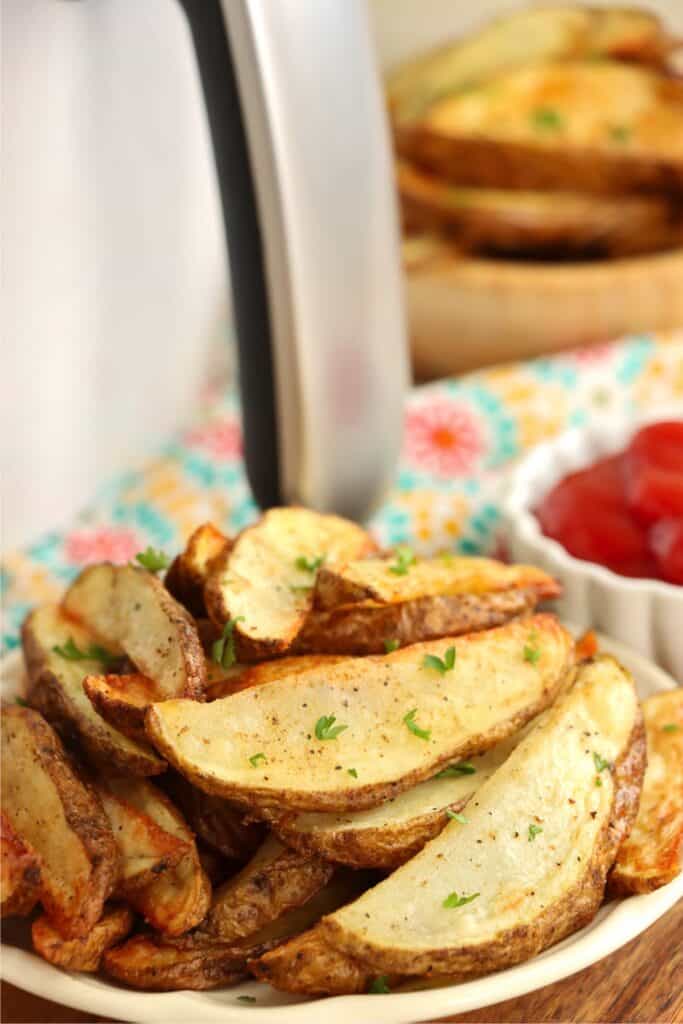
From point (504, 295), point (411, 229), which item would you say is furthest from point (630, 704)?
point (411, 229)

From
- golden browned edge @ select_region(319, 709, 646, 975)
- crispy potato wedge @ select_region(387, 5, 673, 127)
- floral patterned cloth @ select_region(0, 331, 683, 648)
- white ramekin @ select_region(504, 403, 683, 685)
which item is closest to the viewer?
golden browned edge @ select_region(319, 709, 646, 975)

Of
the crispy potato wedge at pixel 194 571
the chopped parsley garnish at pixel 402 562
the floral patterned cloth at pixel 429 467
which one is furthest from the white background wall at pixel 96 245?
the chopped parsley garnish at pixel 402 562

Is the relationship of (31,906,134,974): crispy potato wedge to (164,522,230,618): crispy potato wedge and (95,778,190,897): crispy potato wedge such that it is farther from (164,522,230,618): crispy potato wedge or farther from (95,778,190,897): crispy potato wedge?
(164,522,230,618): crispy potato wedge

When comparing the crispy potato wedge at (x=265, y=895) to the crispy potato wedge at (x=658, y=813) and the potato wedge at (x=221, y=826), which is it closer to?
the potato wedge at (x=221, y=826)

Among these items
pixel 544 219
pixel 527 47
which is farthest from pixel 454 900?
pixel 527 47

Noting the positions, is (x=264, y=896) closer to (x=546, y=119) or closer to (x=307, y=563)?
(x=307, y=563)

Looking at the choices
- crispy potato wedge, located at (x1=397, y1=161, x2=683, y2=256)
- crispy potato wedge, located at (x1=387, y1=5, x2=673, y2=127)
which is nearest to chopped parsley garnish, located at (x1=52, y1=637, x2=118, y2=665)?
crispy potato wedge, located at (x1=397, y1=161, x2=683, y2=256)
